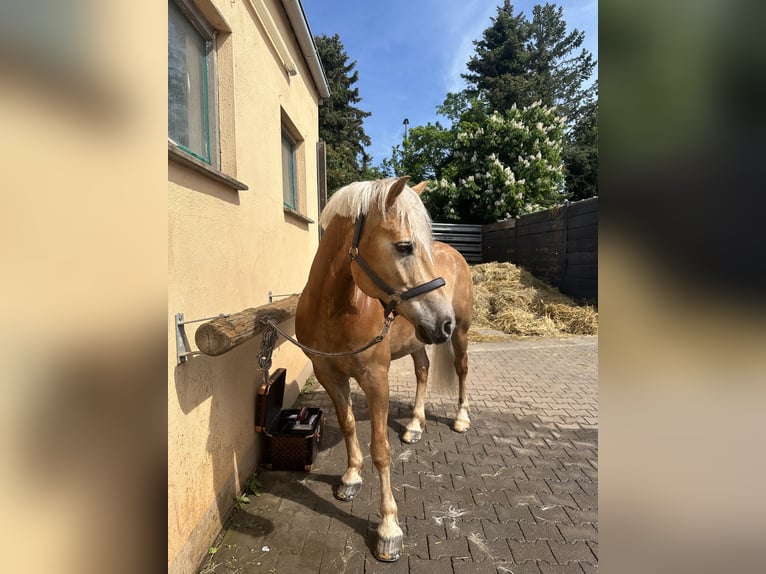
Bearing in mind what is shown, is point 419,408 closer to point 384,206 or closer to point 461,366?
point 461,366

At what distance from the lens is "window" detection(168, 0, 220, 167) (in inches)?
87.4

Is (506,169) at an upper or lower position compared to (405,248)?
upper

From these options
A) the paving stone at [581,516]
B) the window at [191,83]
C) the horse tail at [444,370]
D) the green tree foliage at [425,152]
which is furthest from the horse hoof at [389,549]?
the green tree foliage at [425,152]

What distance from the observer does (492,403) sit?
434cm

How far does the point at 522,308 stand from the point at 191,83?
25.0ft

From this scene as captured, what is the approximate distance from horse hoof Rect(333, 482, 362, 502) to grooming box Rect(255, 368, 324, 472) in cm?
38

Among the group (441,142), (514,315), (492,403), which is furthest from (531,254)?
(441,142)

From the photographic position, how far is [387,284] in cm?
194

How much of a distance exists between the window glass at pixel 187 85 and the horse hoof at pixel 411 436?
2.60m

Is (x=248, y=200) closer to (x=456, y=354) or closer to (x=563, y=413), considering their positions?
(x=456, y=354)

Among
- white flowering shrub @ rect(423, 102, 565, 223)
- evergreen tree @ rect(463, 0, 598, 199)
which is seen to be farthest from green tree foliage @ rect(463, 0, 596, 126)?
white flowering shrub @ rect(423, 102, 565, 223)

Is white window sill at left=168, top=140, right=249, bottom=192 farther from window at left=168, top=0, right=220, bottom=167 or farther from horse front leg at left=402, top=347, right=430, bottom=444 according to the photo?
horse front leg at left=402, top=347, right=430, bottom=444

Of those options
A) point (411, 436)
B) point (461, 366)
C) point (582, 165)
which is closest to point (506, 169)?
point (582, 165)
